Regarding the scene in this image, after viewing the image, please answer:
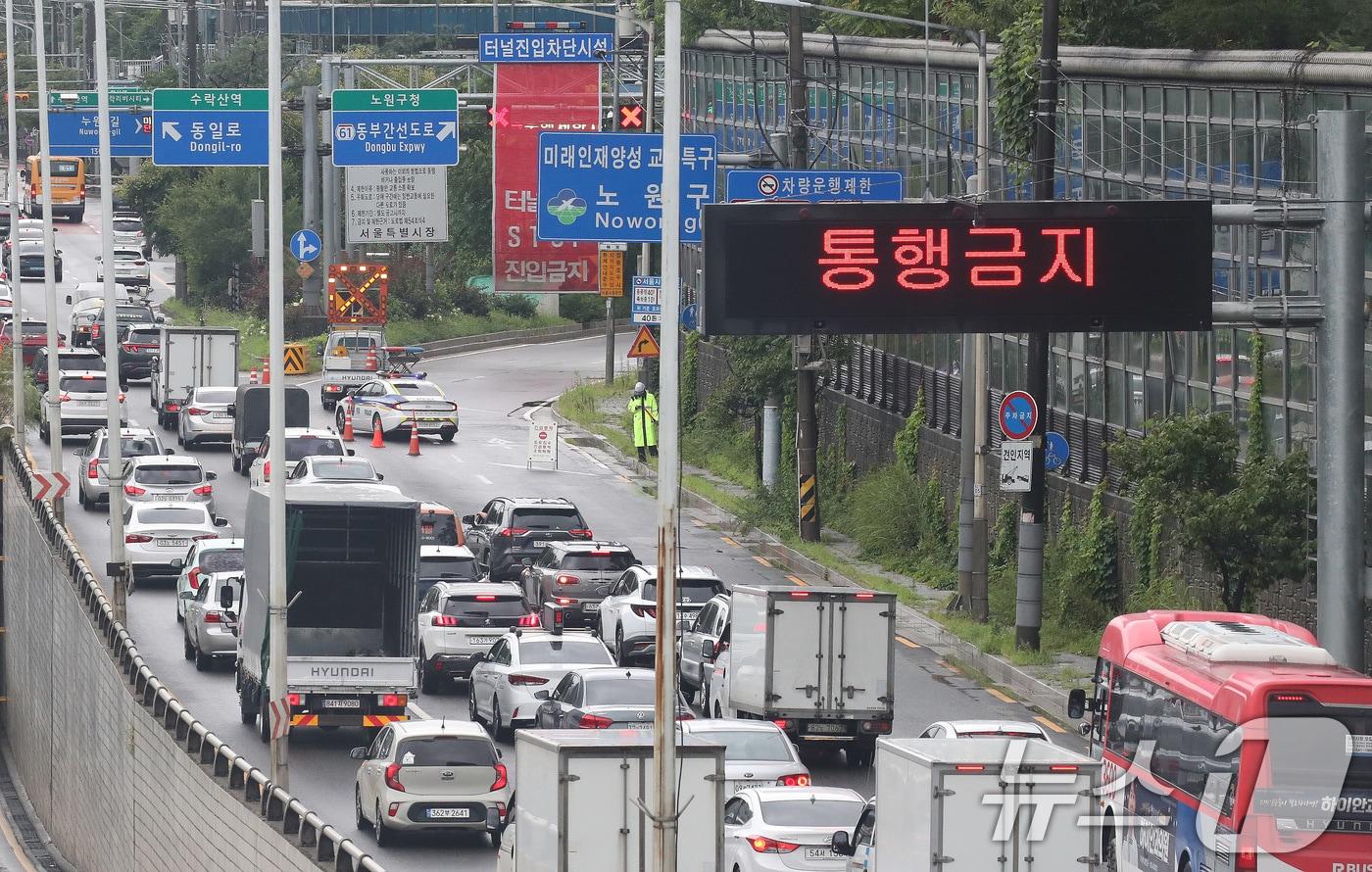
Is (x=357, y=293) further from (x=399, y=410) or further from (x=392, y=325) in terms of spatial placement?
(x=399, y=410)

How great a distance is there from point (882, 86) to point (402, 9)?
302 feet

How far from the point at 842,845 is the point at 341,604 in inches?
476

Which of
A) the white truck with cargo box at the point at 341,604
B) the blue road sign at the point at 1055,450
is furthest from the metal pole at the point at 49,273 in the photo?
the blue road sign at the point at 1055,450

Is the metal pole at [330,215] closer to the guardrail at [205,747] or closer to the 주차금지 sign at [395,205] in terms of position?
the 주차금지 sign at [395,205]

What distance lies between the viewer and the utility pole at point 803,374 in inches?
1671

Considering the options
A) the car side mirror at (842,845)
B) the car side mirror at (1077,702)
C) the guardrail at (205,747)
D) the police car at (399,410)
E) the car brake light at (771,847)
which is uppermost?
the police car at (399,410)

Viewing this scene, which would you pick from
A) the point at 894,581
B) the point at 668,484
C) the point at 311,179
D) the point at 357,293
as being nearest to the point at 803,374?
the point at 894,581

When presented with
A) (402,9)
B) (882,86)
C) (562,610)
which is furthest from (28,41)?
(562,610)

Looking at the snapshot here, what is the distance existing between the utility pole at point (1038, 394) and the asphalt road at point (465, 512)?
55.3 inches

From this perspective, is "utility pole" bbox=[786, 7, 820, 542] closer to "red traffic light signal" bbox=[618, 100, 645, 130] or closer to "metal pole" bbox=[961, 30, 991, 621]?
"metal pole" bbox=[961, 30, 991, 621]

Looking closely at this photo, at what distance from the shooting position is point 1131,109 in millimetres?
37812

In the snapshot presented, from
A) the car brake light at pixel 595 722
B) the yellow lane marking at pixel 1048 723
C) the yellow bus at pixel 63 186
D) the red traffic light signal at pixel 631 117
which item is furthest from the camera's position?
the yellow bus at pixel 63 186

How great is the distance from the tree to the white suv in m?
6.98

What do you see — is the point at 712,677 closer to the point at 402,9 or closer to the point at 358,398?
the point at 358,398
